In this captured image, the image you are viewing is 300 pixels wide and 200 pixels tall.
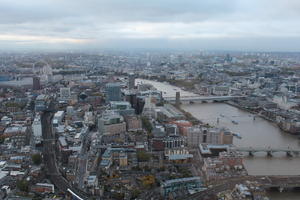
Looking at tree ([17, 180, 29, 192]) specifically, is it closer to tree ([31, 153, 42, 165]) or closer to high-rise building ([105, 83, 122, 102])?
tree ([31, 153, 42, 165])

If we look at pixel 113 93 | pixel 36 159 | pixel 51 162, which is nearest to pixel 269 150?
pixel 51 162

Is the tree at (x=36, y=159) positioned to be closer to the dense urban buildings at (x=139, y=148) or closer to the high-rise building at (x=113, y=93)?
the dense urban buildings at (x=139, y=148)

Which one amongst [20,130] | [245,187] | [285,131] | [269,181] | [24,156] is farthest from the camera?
[285,131]

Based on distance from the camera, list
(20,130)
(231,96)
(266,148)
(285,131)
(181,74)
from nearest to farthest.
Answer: (266,148)
(20,130)
(285,131)
(231,96)
(181,74)

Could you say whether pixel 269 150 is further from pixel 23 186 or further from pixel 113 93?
pixel 113 93

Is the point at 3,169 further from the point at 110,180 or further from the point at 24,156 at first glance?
the point at 110,180

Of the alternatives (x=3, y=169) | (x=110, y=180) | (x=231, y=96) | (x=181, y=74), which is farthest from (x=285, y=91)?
(x=3, y=169)

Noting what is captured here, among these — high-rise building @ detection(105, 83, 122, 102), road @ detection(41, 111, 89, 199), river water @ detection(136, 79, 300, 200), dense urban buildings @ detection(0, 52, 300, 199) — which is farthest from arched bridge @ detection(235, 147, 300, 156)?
high-rise building @ detection(105, 83, 122, 102)
